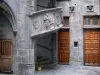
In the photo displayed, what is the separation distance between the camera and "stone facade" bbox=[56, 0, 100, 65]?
1295 centimetres

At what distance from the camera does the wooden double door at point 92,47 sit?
13.0 meters

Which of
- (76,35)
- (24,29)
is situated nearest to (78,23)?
(76,35)

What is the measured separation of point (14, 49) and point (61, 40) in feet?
16.6

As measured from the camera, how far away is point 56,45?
42.5 ft

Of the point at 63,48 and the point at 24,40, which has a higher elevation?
the point at 24,40

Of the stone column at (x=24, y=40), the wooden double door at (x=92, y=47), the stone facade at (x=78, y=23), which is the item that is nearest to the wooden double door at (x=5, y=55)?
the stone column at (x=24, y=40)

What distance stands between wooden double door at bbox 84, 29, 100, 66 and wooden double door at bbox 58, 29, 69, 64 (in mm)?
1170

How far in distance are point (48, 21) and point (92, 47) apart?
5.07 metres

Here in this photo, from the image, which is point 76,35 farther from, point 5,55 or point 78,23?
point 5,55

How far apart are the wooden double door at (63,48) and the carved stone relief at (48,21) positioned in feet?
14.3

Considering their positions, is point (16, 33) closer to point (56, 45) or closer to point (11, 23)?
point (11, 23)

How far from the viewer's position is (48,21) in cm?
902

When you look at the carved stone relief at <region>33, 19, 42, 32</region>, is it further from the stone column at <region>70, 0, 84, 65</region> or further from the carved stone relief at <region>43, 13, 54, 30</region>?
the stone column at <region>70, 0, 84, 65</region>

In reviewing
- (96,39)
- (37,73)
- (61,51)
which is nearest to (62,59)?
(61,51)
